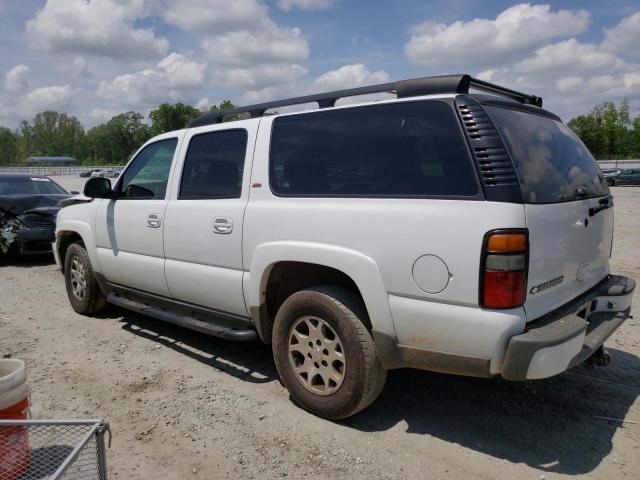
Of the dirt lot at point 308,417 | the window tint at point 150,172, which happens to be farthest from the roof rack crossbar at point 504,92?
the window tint at point 150,172

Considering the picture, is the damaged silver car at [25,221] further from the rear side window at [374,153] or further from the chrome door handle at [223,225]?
the rear side window at [374,153]

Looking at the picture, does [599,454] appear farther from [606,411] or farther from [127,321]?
[127,321]

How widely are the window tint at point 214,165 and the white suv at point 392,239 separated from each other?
0.01 m

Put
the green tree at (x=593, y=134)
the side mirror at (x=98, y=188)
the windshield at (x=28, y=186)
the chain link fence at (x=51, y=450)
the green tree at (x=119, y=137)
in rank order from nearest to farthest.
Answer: the chain link fence at (x=51, y=450) < the side mirror at (x=98, y=188) < the windshield at (x=28, y=186) < the green tree at (x=593, y=134) < the green tree at (x=119, y=137)

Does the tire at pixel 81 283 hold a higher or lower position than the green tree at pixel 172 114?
lower

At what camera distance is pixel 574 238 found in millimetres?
2924

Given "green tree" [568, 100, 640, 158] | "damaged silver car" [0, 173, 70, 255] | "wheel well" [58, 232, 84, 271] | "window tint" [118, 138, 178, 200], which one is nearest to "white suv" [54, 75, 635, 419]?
"window tint" [118, 138, 178, 200]

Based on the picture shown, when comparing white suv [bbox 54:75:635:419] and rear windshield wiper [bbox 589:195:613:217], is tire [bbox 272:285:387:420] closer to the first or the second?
white suv [bbox 54:75:635:419]

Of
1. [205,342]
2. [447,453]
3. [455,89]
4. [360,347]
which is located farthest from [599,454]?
[205,342]

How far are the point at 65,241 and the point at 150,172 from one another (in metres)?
1.96

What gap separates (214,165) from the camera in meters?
4.07

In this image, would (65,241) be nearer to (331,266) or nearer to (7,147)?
(331,266)

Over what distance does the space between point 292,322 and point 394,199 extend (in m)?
1.12

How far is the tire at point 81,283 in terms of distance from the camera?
5371 mm
